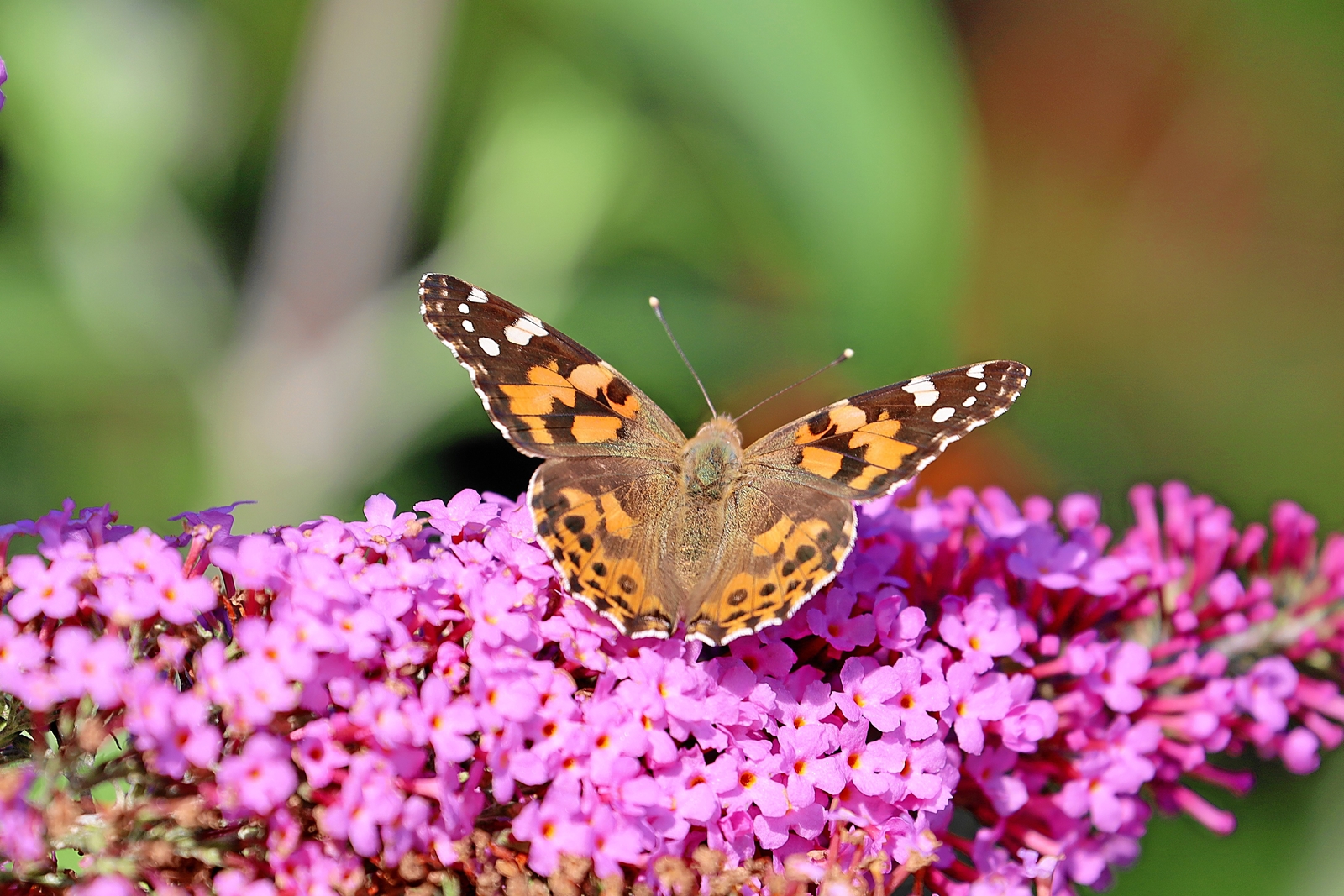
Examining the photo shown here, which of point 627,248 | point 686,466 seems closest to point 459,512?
point 686,466

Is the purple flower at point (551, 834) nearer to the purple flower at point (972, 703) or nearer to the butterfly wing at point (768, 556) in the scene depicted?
the butterfly wing at point (768, 556)

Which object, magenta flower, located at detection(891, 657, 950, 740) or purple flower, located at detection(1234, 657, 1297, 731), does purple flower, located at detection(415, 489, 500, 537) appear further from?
purple flower, located at detection(1234, 657, 1297, 731)

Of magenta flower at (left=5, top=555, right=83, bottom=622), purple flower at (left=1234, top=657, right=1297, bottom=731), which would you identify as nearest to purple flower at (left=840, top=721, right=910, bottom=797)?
purple flower at (left=1234, top=657, right=1297, bottom=731)

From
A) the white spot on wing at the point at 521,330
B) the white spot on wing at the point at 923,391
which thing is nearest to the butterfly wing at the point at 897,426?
the white spot on wing at the point at 923,391

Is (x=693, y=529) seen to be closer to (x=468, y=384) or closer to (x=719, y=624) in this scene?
(x=719, y=624)

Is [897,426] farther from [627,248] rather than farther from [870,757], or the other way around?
[627,248]
